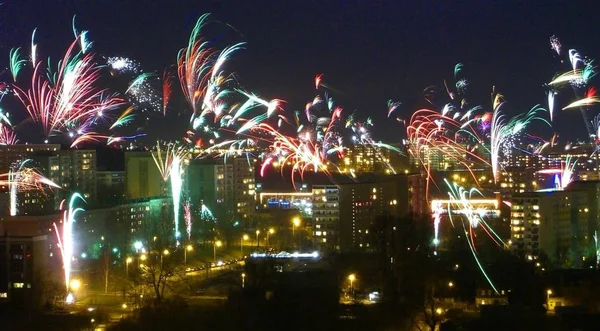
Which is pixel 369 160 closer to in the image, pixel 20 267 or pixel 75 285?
pixel 75 285

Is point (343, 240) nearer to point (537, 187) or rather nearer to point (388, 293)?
point (388, 293)

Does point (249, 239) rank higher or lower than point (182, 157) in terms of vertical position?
lower

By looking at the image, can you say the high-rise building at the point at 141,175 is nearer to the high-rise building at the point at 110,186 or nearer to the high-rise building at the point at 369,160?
the high-rise building at the point at 110,186

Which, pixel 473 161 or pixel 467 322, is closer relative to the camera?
pixel 467 322

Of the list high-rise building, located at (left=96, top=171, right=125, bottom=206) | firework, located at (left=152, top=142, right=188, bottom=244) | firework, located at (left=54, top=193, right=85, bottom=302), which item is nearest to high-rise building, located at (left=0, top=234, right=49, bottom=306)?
firework, located at (left=54, top=193, right=85, bottom=302)

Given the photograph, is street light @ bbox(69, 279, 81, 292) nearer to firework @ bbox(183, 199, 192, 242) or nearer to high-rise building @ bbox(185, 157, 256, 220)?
firework @ bbox(183, 199, 192, 242)

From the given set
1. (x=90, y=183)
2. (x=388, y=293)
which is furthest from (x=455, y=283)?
(x=90, y=183)
